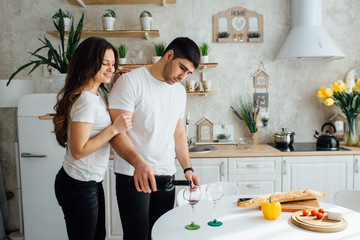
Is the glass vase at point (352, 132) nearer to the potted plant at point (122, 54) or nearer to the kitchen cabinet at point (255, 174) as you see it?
the kitchen cabinet at point (255, 174)

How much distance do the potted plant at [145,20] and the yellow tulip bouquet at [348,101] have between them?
1.91 meters

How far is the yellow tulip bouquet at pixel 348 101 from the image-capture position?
322 cm

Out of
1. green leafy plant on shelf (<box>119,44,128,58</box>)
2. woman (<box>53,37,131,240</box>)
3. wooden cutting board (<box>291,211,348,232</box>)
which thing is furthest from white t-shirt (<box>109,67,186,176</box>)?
green leafy plant on shelf (<box>119,44,128,58</box>)

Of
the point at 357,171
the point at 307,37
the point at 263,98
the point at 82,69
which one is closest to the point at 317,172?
the point at 357,171

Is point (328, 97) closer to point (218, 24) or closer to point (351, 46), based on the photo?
point (351, 46)

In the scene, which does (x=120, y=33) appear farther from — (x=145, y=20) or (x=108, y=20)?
(x=145, y=20)

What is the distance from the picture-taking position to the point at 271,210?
1615mm

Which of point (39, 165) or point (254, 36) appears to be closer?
point (39, 165)

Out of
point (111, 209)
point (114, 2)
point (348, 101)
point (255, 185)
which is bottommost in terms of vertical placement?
point (111, 209)

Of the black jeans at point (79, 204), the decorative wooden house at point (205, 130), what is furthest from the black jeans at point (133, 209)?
the decorative wooden house at point (205, 130)

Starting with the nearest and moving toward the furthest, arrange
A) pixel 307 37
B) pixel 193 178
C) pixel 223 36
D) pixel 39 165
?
1. pixel 193 178
2. pixel 39 165
3. pixel 307 37
4. pixel 223 36

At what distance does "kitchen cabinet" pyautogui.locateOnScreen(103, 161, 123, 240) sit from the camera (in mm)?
2949

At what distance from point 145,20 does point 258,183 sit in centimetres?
195

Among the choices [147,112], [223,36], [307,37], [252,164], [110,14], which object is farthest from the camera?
[223,36]
